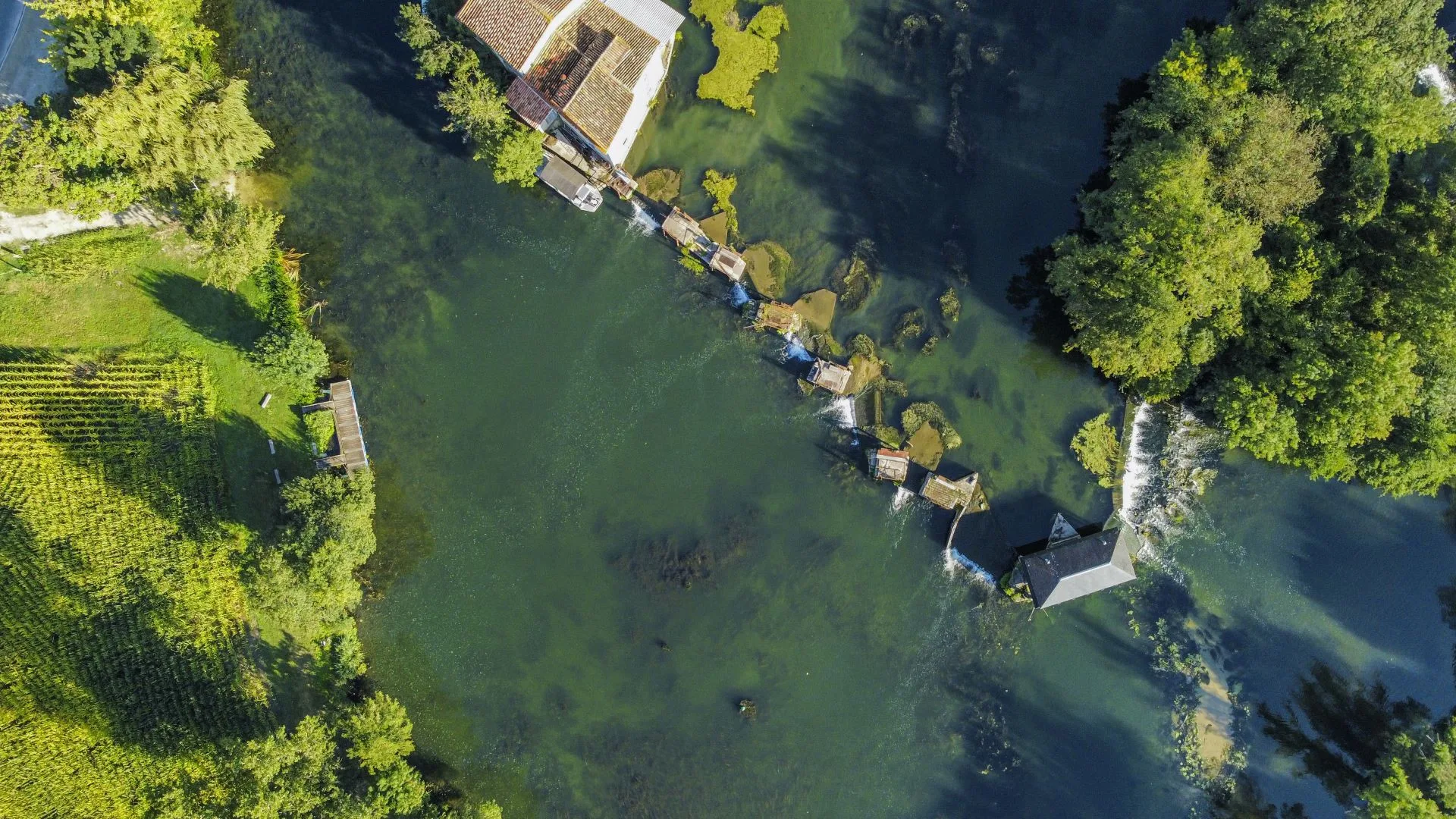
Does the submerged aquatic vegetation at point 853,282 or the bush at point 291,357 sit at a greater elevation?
the submerged aquatic vegetation at point 853,282

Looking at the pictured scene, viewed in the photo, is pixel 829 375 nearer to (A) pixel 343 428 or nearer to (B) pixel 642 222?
(B) pixel 642 222

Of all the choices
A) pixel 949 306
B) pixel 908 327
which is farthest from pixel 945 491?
pixel 949 306

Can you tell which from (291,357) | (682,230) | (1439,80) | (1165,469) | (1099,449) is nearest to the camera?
(291,357)

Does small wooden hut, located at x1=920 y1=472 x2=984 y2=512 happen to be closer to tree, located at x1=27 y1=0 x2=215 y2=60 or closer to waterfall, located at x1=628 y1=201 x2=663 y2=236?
waterfall, located at x1=628 y1=201 x2=663 y2=236

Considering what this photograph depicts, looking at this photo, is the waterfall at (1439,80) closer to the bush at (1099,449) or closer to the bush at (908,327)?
the bush at (1099,449)

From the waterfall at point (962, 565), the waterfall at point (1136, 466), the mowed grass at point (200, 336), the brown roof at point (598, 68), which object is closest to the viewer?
the brown roof at point (598, 68)

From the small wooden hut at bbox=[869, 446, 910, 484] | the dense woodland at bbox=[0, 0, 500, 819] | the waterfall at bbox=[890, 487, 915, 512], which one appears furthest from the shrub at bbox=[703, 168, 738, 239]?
the dense woodland at bbox=[0, 0, 500, 819]

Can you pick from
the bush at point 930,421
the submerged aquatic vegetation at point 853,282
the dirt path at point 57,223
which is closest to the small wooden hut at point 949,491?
the bush at point 930,421
